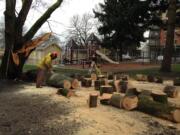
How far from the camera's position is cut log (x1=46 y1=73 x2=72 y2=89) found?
46.3 feet

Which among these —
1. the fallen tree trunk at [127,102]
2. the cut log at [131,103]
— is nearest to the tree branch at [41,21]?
the fallen tree trunk at [127,102]

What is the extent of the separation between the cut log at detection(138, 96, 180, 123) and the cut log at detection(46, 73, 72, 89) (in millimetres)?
4492

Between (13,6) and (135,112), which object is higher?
(13,6)

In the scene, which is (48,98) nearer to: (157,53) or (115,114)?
(115,114)

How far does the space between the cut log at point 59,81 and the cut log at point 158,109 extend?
14.7 feet

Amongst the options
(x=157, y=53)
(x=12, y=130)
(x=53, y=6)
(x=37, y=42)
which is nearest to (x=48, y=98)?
(x=12, y=130)

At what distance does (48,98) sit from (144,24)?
18.1 m

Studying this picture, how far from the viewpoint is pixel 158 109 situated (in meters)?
9.40

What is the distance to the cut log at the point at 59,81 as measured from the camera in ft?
46.3

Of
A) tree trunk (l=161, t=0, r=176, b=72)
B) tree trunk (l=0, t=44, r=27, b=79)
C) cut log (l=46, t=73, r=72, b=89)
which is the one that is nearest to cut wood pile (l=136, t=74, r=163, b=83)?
cut log (l=46, t=73, r=72, b=89)

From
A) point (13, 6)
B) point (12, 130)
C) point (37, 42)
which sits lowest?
point (12, 130)

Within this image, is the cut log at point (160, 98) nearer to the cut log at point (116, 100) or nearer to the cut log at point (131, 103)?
the cut log at point (131, 103)

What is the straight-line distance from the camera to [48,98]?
38.4ft

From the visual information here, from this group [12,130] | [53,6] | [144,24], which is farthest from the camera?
[144,24]
